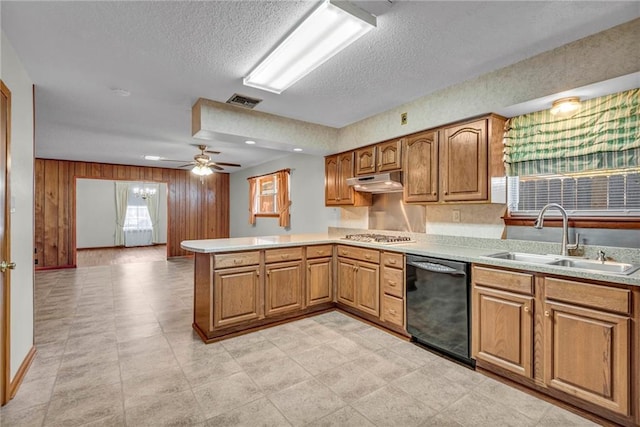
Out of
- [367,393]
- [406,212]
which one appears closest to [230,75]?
[406,212]

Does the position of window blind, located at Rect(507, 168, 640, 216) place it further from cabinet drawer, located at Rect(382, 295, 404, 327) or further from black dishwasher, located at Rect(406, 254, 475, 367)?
cabinet drawer, located at Rect(382, 295, 404, 327)

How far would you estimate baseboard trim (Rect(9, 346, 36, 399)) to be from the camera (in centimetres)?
211

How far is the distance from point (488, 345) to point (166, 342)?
9.47ft

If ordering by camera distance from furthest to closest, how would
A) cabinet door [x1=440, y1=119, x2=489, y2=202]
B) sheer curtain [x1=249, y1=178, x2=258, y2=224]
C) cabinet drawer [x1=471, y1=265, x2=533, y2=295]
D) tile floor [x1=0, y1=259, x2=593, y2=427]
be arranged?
sheer curtain [x1=249, y1=178, x2=258, y2=224], cabinet door [x1=440, y1=119, x2=489, y2=202], cabinet drawer [x1=471, y1=265, x2=533, y2=295], tile floor [x1=0, y1=259, x2=593, y2=427]

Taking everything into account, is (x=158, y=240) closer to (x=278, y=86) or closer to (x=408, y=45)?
(x=278, y=86)

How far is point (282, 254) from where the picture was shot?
3.47 m

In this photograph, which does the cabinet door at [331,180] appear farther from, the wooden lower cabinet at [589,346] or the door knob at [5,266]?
the door knob at [5,266]

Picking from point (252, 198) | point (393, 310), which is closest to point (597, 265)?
point (393, 310)

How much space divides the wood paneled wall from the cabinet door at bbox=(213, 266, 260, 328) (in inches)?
229

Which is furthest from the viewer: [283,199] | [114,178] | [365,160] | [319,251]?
[114,178]

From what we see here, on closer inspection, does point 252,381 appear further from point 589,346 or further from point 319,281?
point 589,346

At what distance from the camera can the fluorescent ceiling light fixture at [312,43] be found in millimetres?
1800

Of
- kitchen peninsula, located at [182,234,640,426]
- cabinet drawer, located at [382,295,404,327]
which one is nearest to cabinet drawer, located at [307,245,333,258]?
kitchen peninsula, located at [182,234,640,426]

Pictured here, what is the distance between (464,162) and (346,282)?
1.89m
